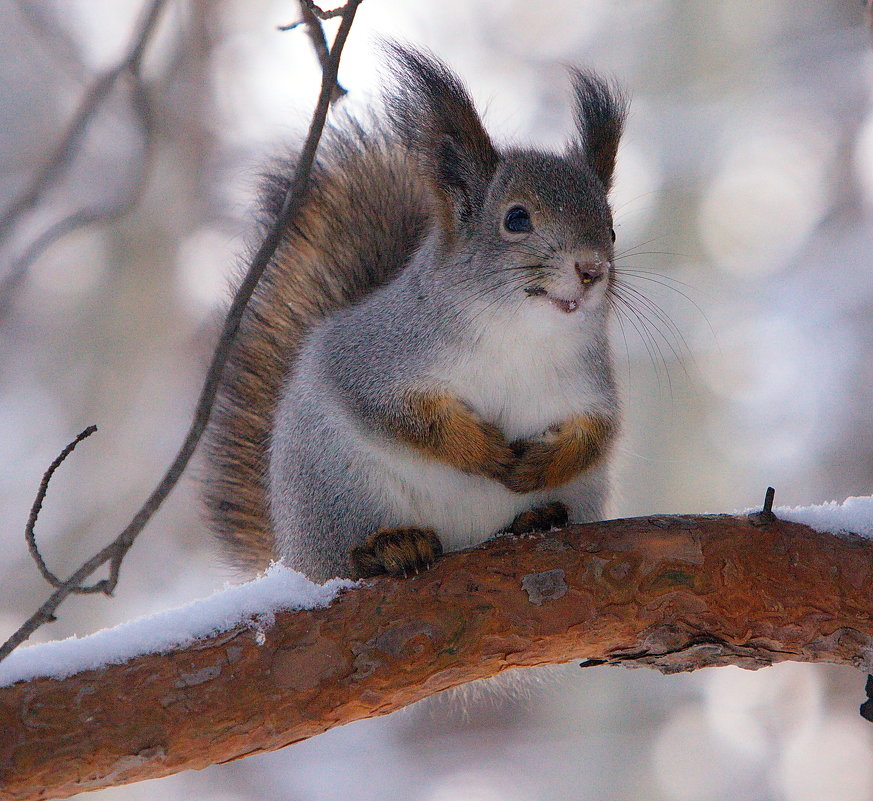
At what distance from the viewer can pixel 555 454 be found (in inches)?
63.5

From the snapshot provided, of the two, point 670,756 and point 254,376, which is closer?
point 254,376

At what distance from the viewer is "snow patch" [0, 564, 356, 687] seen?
4.49ft

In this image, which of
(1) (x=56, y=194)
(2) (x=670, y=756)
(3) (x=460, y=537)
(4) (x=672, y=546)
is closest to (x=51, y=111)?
(1) (x=56, y=194)

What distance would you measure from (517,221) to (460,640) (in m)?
0.69

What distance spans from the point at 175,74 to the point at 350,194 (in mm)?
2011

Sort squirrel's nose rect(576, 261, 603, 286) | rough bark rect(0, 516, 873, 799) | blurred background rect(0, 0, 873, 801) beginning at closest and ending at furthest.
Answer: rough bark rect(0, 516, 873, 799) < squirrel's nose rect(576, 261, 603, 286) < blurred background rect(0, 0, 873, 801)

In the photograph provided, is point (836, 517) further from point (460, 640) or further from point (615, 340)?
point (615, 340)

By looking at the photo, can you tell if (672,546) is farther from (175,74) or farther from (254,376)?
(175,74)

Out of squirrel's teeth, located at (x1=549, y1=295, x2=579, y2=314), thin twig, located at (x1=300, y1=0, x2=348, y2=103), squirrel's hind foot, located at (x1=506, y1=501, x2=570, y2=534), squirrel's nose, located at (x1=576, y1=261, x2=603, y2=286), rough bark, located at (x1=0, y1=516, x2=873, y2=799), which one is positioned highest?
thin twig, located at (x1=300, y1=0, x2=348, y2=103)

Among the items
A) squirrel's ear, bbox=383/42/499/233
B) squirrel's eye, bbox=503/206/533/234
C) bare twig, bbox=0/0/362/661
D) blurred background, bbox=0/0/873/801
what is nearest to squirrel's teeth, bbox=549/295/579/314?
squirrel's eye, bbox=503/206/533/234

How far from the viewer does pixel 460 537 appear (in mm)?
1665

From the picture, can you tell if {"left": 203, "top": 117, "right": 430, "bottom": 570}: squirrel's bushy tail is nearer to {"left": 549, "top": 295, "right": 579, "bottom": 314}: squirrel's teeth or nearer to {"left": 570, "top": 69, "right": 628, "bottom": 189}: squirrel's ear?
{"left": 570, "top": 69, "right": 628, "bottom": 189}: squirrel's ear

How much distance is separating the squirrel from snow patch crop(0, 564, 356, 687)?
0.47 ft

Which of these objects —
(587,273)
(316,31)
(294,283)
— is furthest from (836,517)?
(294,283)
